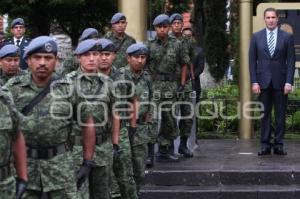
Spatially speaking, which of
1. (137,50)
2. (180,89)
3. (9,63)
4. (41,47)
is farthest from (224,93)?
(41,47)

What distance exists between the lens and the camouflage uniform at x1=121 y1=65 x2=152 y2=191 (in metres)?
8.66

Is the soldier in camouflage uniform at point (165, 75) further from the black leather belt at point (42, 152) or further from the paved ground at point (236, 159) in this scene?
the black leather belt at point (42, 152)

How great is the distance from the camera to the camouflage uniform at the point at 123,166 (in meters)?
8.07

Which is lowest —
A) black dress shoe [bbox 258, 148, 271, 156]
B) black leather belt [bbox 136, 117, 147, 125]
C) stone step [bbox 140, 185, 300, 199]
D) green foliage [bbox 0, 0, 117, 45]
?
stone step [bbox 140, 185, 300, 199]

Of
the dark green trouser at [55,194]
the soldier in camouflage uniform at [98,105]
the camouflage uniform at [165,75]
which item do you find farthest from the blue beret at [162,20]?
the dark green trouser at [55,194]

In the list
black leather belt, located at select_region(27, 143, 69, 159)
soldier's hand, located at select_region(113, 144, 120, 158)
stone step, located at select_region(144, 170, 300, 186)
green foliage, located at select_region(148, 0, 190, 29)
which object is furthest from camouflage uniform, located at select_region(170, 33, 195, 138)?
green foliage, located at select_region(148, 0, 190, 29)

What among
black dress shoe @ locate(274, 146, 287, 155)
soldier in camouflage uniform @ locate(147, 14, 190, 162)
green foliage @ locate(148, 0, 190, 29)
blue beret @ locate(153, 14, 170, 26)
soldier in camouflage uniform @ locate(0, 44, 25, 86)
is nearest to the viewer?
soldier in camouflage uniform @ locate(0, 44, 25, 86)

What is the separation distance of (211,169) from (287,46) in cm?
205

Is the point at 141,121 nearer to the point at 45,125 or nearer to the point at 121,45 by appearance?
the point at 121,45

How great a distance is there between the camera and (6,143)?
544 cm

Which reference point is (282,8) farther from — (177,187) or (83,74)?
(83,74)

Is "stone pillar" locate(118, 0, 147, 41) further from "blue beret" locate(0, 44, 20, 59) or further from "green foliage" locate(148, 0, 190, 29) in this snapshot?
"green foliage" locate(148, 0, 190, 29)

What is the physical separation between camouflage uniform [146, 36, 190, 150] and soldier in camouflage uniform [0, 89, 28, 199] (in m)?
5.10

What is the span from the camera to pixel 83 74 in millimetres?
7047
